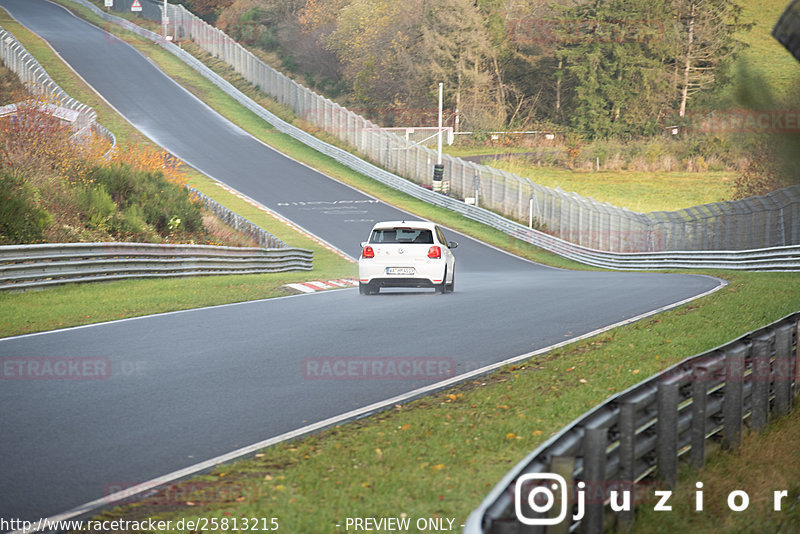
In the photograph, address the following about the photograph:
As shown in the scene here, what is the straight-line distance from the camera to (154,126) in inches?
2394

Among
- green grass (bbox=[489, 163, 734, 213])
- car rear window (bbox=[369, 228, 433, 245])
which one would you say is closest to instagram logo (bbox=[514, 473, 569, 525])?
car rear window (bbox=[369, 228, 433, 245])

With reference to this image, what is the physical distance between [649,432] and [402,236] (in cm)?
1427

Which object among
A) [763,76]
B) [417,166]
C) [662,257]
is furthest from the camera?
[417,166]

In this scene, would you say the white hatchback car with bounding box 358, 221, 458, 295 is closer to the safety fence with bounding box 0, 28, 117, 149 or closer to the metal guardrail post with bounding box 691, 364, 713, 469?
the metal guardrail post with bounding box 691, 364, 713, 469

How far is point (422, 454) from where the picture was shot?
7.05 m

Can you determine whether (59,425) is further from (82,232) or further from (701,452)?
(82,232)

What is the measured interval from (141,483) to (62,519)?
2.56 ft

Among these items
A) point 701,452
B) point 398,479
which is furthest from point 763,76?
point 398,479

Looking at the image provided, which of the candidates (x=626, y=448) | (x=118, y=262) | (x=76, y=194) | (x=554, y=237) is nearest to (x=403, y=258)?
(x=118, y=262)

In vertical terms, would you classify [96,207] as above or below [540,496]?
below

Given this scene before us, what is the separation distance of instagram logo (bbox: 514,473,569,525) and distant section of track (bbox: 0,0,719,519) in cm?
309

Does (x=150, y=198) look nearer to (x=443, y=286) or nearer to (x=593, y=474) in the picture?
(x=443, y=286)

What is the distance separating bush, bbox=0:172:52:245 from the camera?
67.6 ft

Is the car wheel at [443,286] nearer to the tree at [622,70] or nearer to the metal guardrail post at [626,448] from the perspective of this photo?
the metal guardrail post at [626,448]
